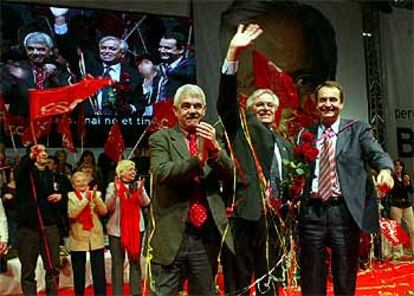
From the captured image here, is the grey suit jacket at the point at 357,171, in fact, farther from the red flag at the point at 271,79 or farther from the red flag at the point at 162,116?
the red flag at the point at 162,116

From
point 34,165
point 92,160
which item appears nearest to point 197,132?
point 34,165

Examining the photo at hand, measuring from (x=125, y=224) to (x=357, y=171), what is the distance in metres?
2.13

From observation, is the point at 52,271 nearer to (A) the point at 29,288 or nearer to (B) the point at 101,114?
(A) the point at 29,288

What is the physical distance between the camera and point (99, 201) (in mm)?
4410

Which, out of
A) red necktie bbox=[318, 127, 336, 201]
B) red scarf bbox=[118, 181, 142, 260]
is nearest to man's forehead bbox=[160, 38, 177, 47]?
red scarf bbox=[118, 181, 142, 260]

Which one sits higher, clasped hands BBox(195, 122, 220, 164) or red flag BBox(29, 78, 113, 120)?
red flag BBox(29, 78, 113, 120)

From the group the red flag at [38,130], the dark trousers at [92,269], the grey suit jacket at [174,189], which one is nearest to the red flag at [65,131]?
the red flag at [38,130]

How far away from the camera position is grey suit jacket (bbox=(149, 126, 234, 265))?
2449mm

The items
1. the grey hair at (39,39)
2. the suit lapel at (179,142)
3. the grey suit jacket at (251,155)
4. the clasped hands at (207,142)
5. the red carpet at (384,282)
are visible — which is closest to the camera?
the clasped hands at (207,142)

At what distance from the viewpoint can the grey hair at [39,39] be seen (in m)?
5.39

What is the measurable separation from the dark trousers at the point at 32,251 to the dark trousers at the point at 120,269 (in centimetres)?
41

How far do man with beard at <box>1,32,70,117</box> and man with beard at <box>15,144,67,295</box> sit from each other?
1299mm

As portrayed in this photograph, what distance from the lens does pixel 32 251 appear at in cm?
411

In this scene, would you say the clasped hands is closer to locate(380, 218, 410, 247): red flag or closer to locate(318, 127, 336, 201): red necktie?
locate(318, 127, 336, 201): red necktie
